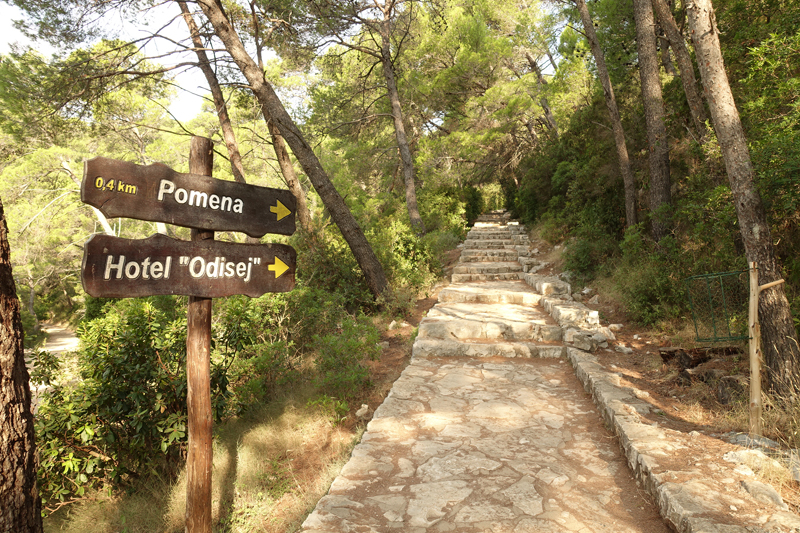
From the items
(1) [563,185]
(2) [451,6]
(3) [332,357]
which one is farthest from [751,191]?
(2) [451,6]

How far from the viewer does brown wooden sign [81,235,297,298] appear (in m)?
2.10

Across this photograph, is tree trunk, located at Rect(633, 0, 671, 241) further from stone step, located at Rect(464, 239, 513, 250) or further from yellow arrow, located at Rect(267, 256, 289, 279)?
yellow arrow, located at Rect(267, 256, 289, 279)

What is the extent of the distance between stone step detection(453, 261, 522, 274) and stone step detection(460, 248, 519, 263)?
727 mm

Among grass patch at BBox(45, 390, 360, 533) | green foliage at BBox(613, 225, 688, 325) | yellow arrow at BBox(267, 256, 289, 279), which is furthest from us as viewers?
green foliage at BBox(613, 225, 688, 325)

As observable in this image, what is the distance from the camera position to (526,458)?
3299 millimetres

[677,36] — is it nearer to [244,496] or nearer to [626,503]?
[626,503]

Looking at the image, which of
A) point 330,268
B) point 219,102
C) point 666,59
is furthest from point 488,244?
point 219,102

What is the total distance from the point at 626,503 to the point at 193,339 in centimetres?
289

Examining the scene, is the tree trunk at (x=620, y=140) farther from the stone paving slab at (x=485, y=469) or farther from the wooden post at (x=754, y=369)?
the wooden post at (x=754, y=369)

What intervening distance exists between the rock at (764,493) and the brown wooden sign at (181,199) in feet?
10.3

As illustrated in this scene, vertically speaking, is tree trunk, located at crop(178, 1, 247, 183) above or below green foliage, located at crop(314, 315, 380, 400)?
above

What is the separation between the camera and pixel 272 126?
8258mm

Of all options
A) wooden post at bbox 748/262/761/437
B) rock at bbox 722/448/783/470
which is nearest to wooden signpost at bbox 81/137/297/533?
rock at bbox 722/448/783/470

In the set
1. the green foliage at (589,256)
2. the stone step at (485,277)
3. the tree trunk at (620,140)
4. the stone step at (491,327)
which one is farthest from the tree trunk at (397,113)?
the stone step at (491,327)
